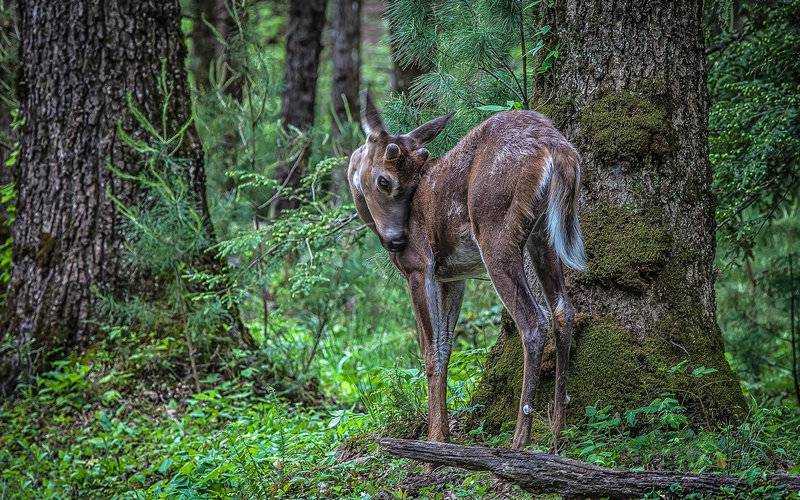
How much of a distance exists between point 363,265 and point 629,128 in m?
4.16

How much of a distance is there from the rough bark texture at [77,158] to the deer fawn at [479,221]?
12.6ft

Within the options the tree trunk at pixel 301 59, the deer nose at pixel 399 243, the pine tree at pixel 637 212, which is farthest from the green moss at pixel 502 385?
the tree trunk at pixel 301 59

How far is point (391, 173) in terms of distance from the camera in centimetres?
536

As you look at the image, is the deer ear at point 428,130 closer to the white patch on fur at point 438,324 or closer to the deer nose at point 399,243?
the deer nose at point 399,243

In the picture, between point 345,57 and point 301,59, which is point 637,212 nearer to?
point 301,59

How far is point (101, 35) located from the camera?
860cm

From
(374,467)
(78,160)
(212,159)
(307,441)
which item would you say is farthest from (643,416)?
(212,159)

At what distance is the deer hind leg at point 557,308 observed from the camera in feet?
16.3

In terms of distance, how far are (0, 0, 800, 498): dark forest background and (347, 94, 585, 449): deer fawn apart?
1.61ft

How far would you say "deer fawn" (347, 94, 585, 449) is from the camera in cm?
473

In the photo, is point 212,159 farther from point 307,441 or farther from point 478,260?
point 478,260

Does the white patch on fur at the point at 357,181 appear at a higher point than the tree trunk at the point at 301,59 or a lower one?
lower

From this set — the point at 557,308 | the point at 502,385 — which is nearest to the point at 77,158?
the point at 502,385

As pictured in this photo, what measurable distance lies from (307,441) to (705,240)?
10.7 ft
